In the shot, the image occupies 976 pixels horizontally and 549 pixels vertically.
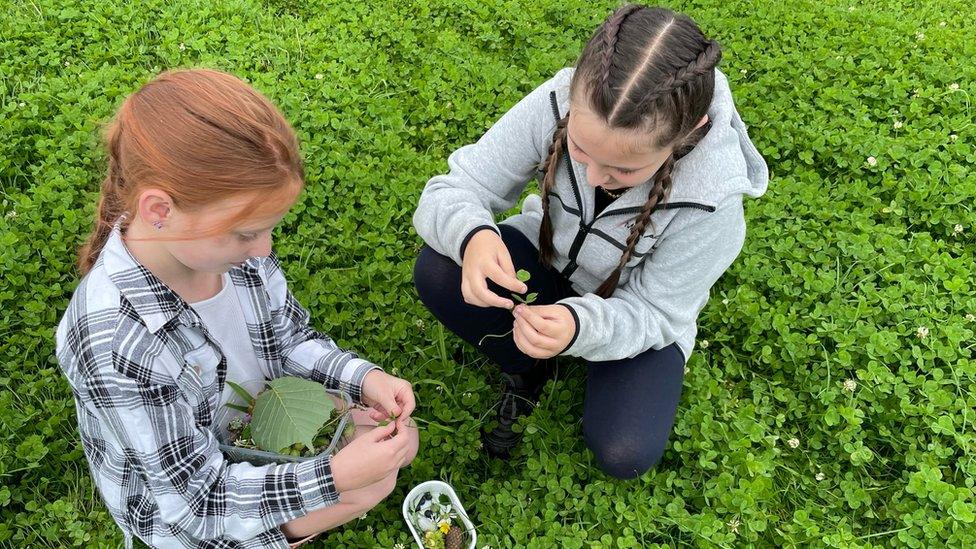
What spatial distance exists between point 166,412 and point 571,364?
1493 millimetres

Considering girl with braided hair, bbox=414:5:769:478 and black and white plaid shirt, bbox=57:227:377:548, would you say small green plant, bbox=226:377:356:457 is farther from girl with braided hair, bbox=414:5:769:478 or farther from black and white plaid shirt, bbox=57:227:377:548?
girl with braided hair, bbox=414:5:769:478

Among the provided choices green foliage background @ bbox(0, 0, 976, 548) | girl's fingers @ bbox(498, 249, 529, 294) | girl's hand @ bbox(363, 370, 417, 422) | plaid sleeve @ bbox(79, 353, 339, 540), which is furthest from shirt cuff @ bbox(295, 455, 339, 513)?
girl's fingers @ bbox(498, 249, 529, 294)

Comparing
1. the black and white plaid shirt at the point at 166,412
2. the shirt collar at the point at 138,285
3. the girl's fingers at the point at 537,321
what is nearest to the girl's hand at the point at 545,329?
the girl's fingers at the point at 537,321

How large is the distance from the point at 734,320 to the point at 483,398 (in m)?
1.07

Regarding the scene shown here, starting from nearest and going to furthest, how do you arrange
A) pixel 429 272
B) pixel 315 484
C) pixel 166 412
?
1. pixel 166 412
2. pixel 315 484
3. pixel 429 272

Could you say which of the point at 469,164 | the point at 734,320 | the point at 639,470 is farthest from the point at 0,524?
the point at 734,320

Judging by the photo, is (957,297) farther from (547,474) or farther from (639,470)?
(547,474)

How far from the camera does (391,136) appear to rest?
3.33m

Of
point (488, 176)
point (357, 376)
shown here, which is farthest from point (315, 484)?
point (488, 176)

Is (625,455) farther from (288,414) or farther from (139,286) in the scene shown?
(139,286)

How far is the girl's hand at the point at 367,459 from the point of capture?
5.90 ft

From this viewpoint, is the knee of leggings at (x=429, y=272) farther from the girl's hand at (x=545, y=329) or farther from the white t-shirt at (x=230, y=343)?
the white t-shirt at (x=230, y=343)

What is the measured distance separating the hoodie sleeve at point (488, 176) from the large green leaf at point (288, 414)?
0.61 metres

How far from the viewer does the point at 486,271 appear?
1971mm
